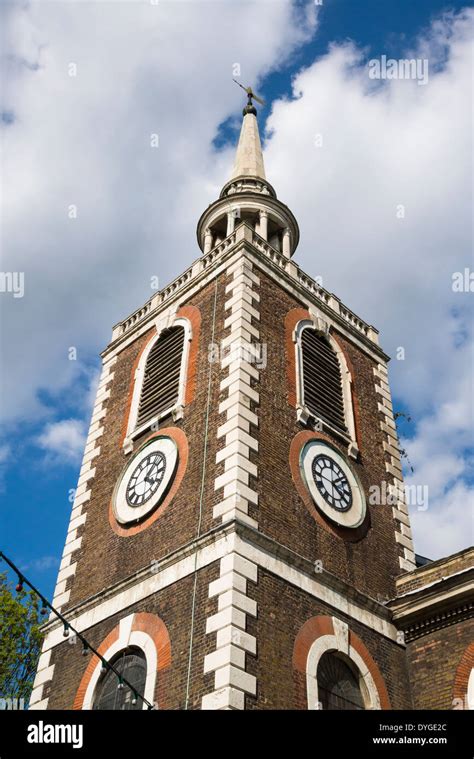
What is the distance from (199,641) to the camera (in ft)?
49.2

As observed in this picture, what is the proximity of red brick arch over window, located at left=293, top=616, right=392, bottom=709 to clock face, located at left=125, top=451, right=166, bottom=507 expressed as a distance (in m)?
4.72

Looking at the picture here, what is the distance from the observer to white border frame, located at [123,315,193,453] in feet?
66.6

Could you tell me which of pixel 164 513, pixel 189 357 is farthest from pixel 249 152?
pixel 164 513

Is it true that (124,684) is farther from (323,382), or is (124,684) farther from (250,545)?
(323,382)

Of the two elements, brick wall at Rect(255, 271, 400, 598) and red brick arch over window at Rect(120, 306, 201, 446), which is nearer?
brick wall at Rect(255, 271, 400, 598)

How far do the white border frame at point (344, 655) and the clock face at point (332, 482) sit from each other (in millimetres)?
3038

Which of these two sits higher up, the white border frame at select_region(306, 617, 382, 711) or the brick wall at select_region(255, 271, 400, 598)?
the brick wall at select_region(255, 271, 400, 598)

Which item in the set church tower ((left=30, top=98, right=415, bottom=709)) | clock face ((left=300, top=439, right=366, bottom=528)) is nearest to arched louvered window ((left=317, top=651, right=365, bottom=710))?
church tower ((left=30, top=98, right=415, bottom=709))

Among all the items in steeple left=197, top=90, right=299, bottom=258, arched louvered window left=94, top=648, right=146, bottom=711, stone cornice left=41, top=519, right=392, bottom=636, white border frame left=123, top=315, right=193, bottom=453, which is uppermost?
A: steeple left=197, top=90, right=299, bottom=258

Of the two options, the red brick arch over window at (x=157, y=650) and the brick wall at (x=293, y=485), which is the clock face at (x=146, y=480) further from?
the red brick arch over window at (x=157, y=650)

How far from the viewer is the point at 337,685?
53.7ft

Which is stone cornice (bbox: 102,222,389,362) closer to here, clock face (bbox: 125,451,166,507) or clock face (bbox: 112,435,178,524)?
clock face (bbox: 112,435,178,524)

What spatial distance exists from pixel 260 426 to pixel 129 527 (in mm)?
3597
